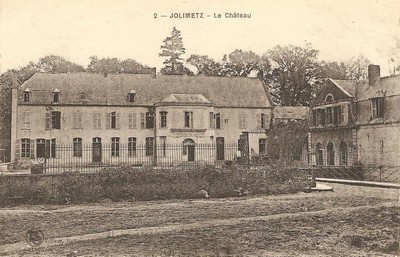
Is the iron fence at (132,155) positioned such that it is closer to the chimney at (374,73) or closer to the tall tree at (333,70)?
the chimney at (374,73)

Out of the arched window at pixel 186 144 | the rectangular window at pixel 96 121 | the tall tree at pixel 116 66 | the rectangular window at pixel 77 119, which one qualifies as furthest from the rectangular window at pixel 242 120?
the rectangular window at pixel 77 119

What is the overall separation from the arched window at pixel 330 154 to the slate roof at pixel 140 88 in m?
7.32

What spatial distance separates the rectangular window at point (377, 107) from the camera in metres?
21.9

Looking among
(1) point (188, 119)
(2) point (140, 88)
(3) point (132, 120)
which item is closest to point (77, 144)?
(3) point (132, 120)

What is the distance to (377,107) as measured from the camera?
2220 centimetres

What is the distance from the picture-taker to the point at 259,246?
7285mm

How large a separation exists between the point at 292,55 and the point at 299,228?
73.9 feet

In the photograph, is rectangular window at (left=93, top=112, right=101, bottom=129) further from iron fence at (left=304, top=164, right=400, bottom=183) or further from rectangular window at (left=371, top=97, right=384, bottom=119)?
rectangular window at (left=371, top=97, right=384, bottom=119)

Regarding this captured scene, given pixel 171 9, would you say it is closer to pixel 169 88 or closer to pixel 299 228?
pixel 299 228

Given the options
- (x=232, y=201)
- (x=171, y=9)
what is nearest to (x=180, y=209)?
(x=232, y=201)

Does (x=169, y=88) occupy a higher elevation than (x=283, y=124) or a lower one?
higher

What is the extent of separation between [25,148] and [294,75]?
20.4 m

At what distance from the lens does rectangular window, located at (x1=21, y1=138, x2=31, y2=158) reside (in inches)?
1097

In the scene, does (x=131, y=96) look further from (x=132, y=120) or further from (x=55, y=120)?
(x=55, y=120)
